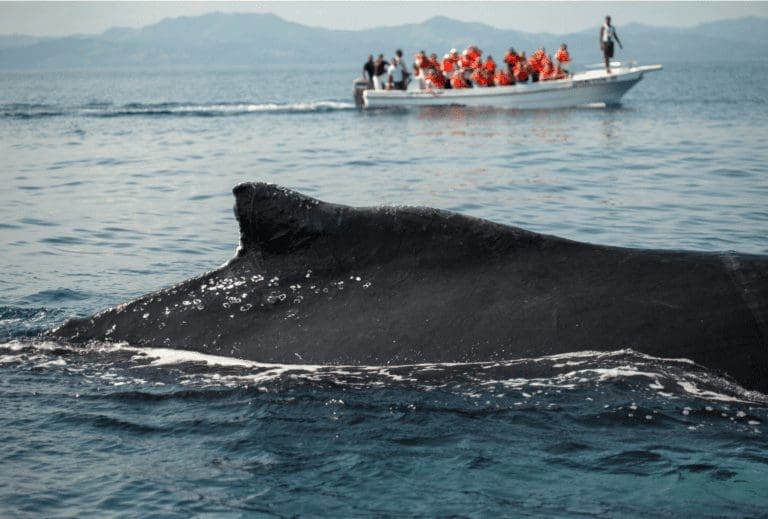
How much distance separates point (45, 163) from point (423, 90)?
78.5ft

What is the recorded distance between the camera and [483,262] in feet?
19.0

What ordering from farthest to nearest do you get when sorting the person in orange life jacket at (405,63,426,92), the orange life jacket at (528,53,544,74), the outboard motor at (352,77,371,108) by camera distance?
the outboard motor at (352,77,371,108) → the person in orange life jacket at (405,63,426,92) → the orange life jacket at (528,53,544,74)

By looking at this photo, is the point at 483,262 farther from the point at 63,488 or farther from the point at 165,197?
the point at 165,197

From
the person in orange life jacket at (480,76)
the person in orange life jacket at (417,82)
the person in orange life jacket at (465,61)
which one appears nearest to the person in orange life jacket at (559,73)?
the person in orange life jacket at (480,76)

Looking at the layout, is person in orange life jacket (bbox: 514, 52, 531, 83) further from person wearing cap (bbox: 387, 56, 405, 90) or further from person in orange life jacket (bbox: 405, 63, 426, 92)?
person wearing cap (bbox: 387, 56, 405, 90)

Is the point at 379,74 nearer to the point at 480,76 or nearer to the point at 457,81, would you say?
the point at 457,81

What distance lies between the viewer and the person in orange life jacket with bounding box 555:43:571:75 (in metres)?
44.9

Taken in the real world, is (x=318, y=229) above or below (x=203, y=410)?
above

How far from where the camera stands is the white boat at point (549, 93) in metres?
44.4

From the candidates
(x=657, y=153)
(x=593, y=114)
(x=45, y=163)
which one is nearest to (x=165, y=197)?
(x=45, y=163)

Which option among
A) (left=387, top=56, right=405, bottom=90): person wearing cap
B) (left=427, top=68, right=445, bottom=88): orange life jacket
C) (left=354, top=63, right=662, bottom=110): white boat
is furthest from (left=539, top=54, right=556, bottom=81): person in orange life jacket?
(left=387, top=56, right=405, bottom=90): person wearing cap

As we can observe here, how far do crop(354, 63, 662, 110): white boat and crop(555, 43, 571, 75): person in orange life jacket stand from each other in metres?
0.68

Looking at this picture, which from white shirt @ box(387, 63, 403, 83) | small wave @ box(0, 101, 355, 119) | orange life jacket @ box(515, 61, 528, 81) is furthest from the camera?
white shirt @ box(387, 63, 403, 83)

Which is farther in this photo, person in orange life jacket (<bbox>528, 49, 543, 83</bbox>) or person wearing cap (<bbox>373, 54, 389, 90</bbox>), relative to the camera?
person wearing cap (<bbox>373, 54, 389, 90</bbox>)
